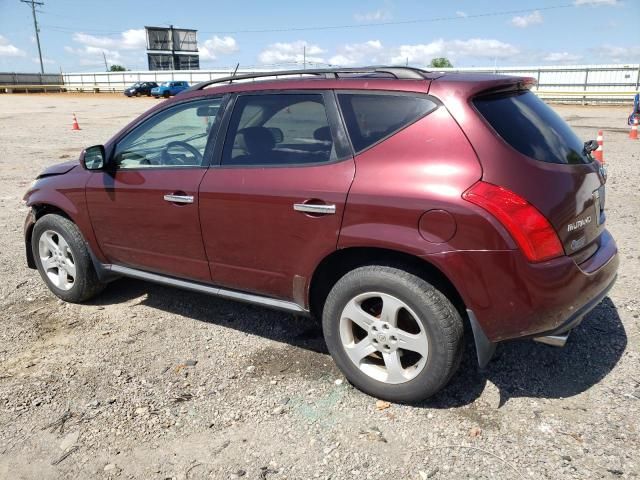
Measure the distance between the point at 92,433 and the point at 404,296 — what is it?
1.83 metres

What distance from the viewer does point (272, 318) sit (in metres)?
4.27

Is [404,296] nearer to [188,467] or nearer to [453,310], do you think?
[453,310]

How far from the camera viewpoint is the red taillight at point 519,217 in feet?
8.53

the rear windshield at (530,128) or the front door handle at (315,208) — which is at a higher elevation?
the rear windshield at (530,128)

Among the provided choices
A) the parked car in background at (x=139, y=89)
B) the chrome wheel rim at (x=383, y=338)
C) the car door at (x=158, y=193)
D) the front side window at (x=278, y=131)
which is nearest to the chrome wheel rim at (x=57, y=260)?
the car door at (x=158, y=193)

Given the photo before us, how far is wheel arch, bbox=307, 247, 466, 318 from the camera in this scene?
2.90 meters

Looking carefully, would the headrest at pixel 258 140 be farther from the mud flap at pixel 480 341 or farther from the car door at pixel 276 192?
the mud flap at pixel 480 341

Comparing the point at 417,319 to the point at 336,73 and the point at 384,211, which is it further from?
the point at 336,73

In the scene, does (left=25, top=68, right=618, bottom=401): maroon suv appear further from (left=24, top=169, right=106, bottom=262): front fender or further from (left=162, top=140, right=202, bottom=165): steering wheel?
(left=24, top=169, right=106, bottom=262): front fender

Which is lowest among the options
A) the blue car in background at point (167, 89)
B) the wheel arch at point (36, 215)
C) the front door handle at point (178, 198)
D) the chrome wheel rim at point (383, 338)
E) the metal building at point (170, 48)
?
the chrome wheel rim at point (383, 338)

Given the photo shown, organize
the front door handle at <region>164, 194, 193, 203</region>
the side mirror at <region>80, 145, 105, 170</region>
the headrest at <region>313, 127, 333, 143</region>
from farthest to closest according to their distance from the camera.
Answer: the side mirror at <region>80, 145, 105, 170</region>, the front door handle at <region>164, 194, 193, 203</region>, the headrest at <region>313, 127, 333, 143</region>

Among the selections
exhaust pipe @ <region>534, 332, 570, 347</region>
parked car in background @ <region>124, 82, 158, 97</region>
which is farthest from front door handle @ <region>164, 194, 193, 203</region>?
parked car in background @ <region>124, 82, 158, 97</region>

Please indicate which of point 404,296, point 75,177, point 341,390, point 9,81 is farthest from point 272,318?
point 9,81

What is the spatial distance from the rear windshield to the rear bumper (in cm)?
59
